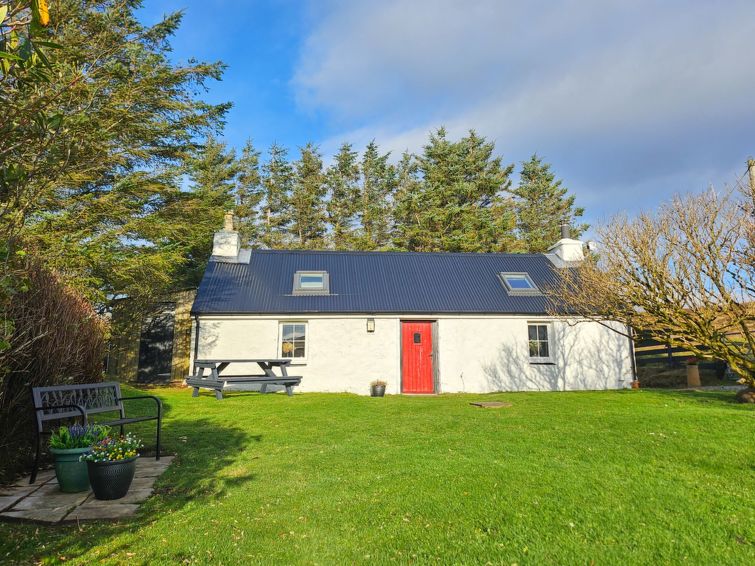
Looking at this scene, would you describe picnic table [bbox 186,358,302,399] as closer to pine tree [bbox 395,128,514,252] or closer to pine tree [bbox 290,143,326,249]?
pine tree [bbox 395,128,514,252]

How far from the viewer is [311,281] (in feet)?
57.9

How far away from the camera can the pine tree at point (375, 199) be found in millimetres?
35406

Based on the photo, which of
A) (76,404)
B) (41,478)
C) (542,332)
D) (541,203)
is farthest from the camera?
(541,203)

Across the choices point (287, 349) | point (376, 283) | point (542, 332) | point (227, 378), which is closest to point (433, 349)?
point (376, 283)

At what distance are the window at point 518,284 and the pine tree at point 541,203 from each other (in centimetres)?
1843

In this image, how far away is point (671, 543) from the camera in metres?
3.52

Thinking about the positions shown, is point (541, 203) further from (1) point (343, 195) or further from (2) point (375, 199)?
(1) point (343, 195)

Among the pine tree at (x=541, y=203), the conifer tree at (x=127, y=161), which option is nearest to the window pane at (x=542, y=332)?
the conifer tree at (x=127, y=161)

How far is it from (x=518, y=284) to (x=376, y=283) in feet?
18.1

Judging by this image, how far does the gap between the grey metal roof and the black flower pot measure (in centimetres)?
1134

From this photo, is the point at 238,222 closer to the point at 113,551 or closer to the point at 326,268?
the point at 326,268

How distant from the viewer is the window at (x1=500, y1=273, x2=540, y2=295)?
17672 mm

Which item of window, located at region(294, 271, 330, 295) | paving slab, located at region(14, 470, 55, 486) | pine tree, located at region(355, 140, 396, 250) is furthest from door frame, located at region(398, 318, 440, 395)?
pine tree, located at region(355, 140, 396, 250)

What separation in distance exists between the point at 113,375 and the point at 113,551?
1879 centimetres
